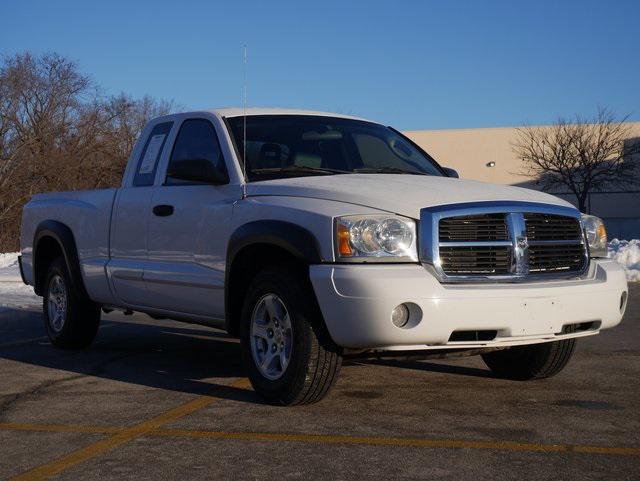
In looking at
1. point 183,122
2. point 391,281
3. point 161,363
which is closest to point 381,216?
point 391,281

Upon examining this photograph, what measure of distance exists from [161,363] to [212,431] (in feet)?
9.30

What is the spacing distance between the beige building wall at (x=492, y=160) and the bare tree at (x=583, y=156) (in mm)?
1787

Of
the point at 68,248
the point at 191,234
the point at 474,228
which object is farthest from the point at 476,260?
the point at 68,248

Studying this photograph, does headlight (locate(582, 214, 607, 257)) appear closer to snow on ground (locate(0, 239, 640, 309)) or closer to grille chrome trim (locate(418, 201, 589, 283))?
grille chrome trim (locate(418, 201, 589, 283))

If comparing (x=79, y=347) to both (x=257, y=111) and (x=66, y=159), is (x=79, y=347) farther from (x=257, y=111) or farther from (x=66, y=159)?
(x=66, y=159)

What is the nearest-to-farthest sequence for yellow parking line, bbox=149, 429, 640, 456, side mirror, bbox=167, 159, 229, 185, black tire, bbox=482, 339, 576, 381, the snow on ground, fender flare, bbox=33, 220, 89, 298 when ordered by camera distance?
yellow parking line, bbox=149, 429, 640, 456, side mirror, bbox=167, 159, 229, 185, black tire, bbox=482, 339, 576, 381, fender flare, bbox=33, 220, 89, 298, the snow on ground

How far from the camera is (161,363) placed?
316 inches

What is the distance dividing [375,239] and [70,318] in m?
4.05

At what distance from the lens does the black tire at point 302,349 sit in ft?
18.5

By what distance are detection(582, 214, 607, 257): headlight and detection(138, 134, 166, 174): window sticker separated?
11.0 feet

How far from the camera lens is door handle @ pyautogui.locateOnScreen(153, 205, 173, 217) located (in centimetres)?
713

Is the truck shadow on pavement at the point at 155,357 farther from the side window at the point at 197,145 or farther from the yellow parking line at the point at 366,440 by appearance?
the side window at the point at 197,145

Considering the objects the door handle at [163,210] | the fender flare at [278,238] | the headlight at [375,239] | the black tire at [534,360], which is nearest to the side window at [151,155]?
the door handle at [163,210]

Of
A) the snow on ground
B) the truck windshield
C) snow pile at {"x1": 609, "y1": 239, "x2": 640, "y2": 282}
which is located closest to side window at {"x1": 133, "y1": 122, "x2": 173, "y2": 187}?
the truck windshield
